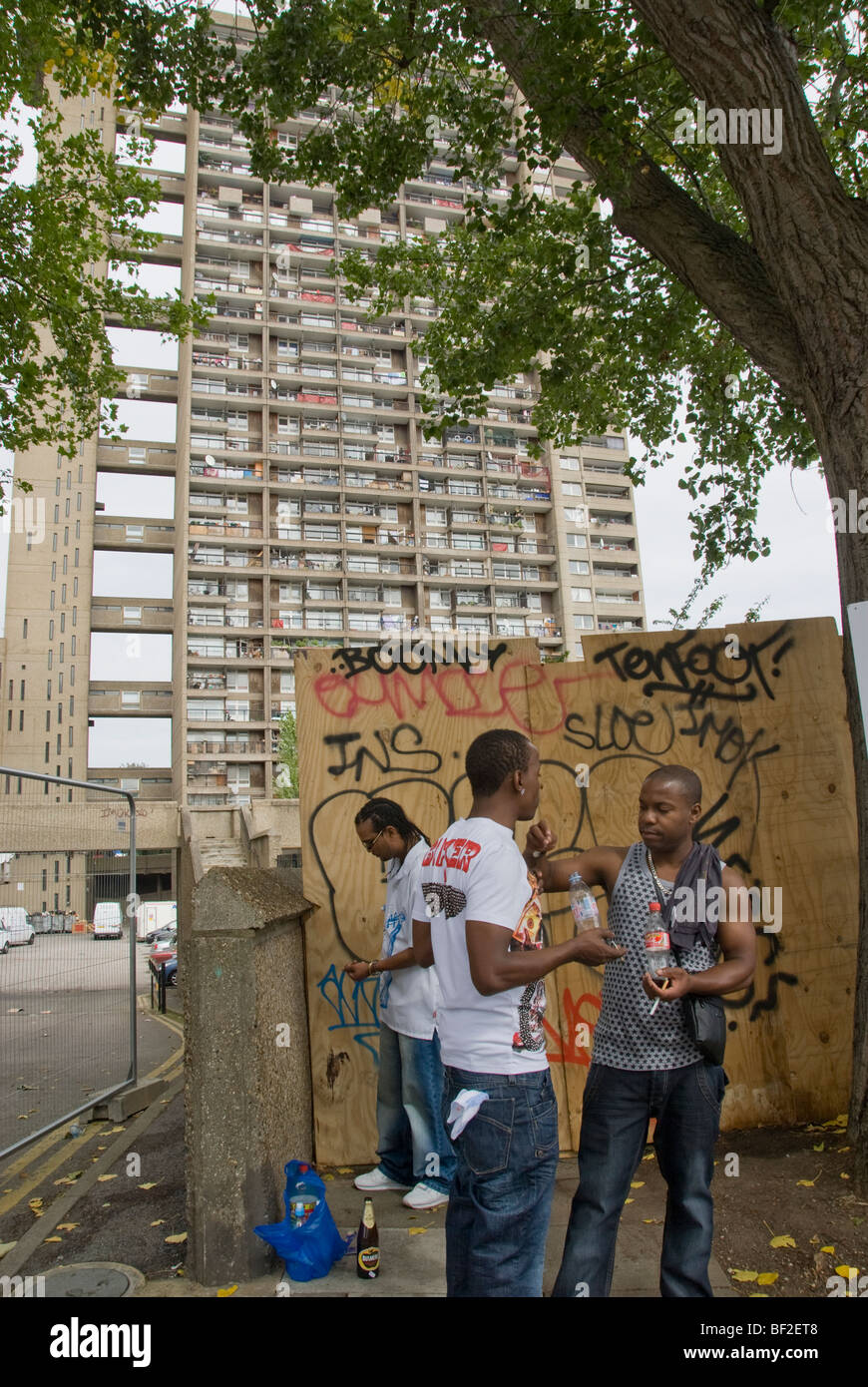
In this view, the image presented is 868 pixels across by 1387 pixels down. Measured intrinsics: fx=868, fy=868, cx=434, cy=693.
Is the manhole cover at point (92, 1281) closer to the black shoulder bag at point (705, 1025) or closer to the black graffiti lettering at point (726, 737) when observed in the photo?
the black shoulder bag at point (705, 1025)

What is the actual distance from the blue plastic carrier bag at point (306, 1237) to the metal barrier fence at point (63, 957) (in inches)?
90.9

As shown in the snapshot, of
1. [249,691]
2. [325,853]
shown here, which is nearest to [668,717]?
[325,853]

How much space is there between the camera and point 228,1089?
3510 mm

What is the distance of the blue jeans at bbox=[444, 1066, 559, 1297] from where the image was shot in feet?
7.50

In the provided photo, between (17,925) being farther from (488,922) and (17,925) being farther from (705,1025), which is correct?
(705,1025)

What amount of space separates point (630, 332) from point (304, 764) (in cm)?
532

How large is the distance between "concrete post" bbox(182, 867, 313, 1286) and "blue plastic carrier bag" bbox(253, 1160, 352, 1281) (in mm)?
113

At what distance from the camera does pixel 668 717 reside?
5.19 meters

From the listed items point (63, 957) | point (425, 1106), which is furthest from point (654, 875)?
point (63, 957)

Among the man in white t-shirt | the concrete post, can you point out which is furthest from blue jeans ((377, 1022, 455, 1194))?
the man in white t-shirt

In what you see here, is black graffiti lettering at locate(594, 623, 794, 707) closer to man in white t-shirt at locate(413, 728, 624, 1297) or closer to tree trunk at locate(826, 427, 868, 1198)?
tree trunk at locate(826, 427, 868, 1198)

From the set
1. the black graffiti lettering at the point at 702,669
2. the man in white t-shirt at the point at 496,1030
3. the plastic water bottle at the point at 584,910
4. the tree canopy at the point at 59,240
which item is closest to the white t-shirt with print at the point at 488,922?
the man in white t-shirt at the point at 496,1030
